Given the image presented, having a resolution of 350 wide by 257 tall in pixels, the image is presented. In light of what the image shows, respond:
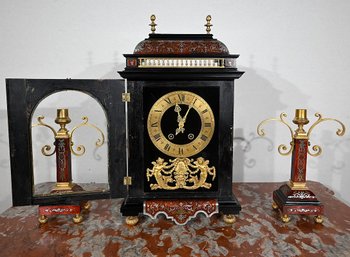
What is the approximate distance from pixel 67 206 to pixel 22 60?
3.38 feet

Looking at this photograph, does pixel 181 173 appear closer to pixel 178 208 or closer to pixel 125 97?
pixel 178 208

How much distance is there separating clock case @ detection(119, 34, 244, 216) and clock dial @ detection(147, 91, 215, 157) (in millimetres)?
23

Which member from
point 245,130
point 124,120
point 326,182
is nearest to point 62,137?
point 124,120

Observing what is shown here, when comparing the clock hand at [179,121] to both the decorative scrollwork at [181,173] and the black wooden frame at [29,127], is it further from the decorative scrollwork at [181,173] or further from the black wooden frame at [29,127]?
the black wooden frame at [29,127]

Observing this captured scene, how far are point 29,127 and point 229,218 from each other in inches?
37.2

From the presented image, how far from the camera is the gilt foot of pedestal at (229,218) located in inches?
52.2

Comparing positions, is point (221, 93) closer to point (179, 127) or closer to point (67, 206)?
point (179, 127)

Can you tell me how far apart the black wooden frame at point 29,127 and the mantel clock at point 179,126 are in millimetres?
61

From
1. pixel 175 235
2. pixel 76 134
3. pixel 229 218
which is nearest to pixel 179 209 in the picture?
pixel 175 235

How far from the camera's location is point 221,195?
1365 millimetres

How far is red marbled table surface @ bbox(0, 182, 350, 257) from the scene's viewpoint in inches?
43.7

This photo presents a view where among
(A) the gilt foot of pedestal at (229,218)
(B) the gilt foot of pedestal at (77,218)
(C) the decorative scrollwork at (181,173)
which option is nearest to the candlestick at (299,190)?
(A) the gilt foot of pedestal at (229,218)

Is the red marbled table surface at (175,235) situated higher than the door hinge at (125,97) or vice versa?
the door hinge at (125,97)

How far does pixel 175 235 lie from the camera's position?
1237mm
